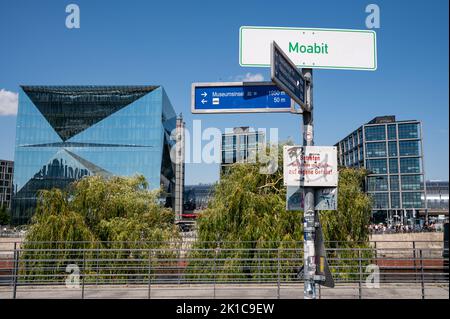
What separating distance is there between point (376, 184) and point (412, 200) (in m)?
9.24

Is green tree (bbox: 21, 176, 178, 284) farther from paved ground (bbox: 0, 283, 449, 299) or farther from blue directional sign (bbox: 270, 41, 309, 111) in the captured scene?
blue directional sign (bbox: 270, 41, 309, 111)

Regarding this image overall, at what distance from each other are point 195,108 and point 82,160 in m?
77.1

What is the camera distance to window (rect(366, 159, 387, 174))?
10512cm

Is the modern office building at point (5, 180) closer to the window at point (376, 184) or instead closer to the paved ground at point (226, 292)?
the window at point (376, 184)

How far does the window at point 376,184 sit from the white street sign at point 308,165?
10495 centimetres

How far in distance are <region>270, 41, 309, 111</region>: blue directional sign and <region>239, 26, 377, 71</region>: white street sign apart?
0.41m

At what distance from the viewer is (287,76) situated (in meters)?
5.67

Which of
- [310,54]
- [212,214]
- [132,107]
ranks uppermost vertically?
[132,107]

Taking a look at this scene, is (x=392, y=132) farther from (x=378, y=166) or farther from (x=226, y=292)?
(x=226, y=292)

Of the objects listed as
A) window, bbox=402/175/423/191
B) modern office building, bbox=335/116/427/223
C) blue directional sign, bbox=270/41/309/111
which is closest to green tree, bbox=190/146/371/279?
blue directional sign, bbox=270/41/309/111

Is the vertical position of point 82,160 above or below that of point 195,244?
above
